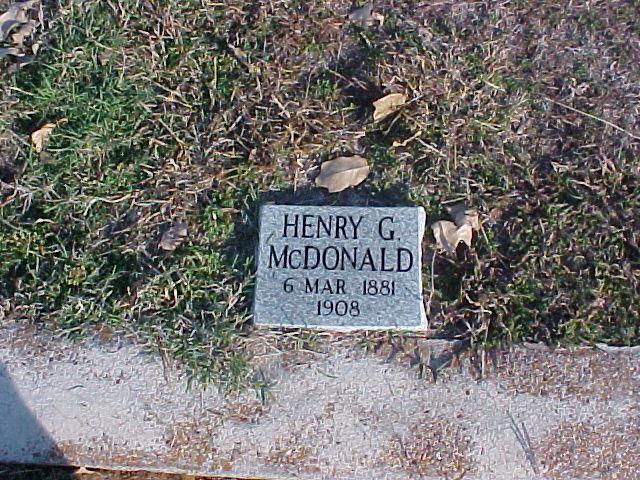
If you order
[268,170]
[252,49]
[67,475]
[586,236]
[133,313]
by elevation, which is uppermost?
[252,49]

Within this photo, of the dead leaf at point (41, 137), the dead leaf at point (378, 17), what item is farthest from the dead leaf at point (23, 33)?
the dead leaf at point (378, 17)

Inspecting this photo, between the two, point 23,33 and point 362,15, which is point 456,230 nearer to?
point 362,15

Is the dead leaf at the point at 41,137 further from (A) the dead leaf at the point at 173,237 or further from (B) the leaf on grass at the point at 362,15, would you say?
(B) the leaf on grass at the point at 362,15

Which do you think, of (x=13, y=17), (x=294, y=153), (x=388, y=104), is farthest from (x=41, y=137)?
(x=388, y=104)

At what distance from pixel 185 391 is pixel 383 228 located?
708mm

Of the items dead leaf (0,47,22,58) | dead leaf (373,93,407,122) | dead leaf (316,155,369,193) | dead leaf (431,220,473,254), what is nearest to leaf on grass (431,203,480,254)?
dead leaf (431,220,473,254)

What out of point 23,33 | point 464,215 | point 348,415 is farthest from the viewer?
point 23,33

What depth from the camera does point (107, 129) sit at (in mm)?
2197

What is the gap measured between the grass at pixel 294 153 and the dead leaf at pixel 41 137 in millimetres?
22

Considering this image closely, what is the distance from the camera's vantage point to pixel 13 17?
2312 mm

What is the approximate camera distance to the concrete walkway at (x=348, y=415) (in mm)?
1920

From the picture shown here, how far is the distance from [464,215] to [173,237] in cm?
83

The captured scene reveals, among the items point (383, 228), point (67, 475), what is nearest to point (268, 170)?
point (383, 228)

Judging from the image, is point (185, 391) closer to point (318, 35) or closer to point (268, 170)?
point (268, 170)
